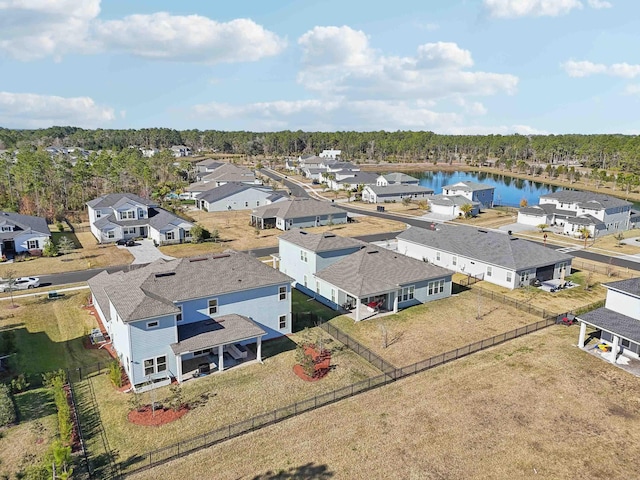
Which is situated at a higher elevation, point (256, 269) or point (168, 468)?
point (256, 269)

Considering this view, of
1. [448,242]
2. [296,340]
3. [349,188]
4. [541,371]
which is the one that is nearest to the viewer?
[541,371]

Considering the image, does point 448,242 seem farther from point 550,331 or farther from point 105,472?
point 105,472

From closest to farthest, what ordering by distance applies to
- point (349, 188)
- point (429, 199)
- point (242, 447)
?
1. point (242, 447)
2. point (429, 199)
3. point (349, 188)

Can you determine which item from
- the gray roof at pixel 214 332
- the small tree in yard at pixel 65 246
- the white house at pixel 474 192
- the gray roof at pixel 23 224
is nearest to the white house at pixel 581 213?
the white house at pixel 474 192

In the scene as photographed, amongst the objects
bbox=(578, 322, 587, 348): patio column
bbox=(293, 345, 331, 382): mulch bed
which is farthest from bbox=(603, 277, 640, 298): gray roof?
bbox=(293, 345, 331, 382): mulch bed

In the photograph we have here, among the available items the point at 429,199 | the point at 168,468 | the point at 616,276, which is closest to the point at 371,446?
the point at 168,468

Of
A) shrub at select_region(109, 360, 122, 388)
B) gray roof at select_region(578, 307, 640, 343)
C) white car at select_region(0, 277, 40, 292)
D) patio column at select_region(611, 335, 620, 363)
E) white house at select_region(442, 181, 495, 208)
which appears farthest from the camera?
white house at select_region(442, 181, 495, 208)

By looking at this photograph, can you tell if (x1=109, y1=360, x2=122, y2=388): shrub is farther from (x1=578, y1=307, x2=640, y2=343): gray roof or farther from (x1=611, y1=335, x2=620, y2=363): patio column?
(x1=611, y1=335, x2=620, y2=363): patio column
